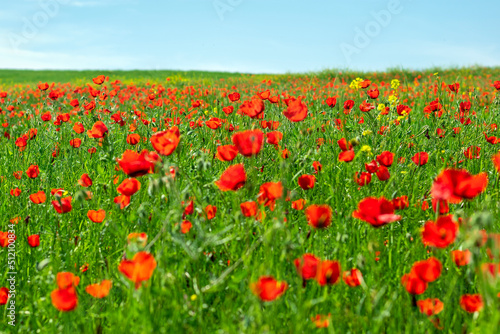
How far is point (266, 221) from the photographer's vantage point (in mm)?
1925

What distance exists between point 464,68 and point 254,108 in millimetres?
18996

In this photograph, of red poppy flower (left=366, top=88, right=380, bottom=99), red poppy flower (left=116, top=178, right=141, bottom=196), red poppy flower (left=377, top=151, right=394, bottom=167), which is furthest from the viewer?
red poppy flower (left=366, top=88, right=380, bottom=99)

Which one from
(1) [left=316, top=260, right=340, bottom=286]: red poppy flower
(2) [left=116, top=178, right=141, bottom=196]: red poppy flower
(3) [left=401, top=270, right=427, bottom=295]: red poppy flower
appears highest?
(2) [left=116, top=178, right=141, bottom=196]: red poppy flower

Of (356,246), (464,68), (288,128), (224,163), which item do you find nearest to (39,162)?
(224,163)

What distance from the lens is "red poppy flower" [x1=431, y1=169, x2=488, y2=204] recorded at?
4.14ft

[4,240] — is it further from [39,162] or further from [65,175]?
[39,162]

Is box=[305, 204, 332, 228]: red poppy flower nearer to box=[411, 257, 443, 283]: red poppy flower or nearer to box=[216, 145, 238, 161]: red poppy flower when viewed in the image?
box=[411, 257, 443, 283]: red poppy flower

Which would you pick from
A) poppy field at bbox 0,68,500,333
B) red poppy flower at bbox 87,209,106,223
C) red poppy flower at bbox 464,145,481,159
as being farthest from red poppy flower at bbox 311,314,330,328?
red poppy flower at bbox 464,145,481,159

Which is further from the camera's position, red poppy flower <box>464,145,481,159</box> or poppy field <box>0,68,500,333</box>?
red poppy flower <box>464,145,481,159</box>

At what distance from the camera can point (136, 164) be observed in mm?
1652

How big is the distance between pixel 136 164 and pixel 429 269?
1.06 m

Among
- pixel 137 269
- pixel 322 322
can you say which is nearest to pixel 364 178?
pixel 322 322

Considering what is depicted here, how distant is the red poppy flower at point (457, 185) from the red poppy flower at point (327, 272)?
37cm

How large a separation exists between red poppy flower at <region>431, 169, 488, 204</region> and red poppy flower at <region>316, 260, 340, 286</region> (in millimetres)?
365
